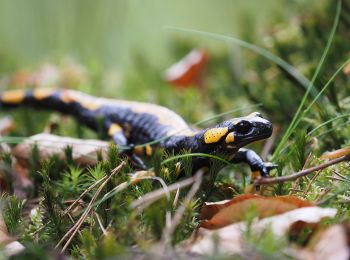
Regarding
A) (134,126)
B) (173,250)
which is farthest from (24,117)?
(173,250)

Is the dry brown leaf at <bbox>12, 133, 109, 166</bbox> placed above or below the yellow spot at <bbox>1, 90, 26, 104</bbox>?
above

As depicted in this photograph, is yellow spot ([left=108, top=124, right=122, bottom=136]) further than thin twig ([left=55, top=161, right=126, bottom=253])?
Yes

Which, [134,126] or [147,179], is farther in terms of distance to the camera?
[134,126]

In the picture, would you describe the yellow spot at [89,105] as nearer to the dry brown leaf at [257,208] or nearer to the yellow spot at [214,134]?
the yellow spot at [214,134]

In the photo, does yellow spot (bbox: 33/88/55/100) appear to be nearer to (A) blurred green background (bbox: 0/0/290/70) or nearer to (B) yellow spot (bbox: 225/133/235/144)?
(A) blurred green background (bbox: 0/0/290/70)

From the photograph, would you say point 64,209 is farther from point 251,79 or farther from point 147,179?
point 251,79

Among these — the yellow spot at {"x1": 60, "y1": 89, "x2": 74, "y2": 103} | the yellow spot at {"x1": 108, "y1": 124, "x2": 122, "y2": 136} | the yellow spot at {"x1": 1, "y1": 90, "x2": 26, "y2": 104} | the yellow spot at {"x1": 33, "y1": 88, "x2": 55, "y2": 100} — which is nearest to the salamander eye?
the yellow spot at {"x1": 108, "y1": 124, "x2": 122, "y2": 136}

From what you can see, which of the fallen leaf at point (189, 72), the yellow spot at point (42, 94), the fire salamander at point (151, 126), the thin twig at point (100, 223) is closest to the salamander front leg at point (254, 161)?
the fire salamander at point (151, 126)

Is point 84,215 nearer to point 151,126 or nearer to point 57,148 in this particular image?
point 57,148
